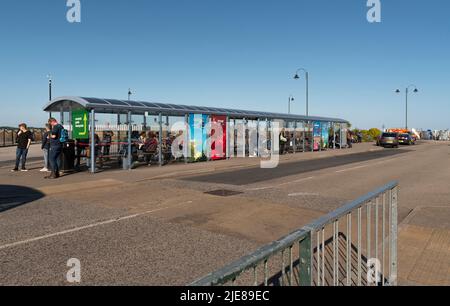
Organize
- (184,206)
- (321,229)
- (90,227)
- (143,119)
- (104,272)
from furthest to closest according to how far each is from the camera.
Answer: (143,119) → (184,206) → (90,227) → (104,272) → (321,229)

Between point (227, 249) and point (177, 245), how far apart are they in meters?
0.74

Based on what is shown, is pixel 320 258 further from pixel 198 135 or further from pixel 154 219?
pixel 198 135

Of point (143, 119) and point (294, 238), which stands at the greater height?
point (143, 119)

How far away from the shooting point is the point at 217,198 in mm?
8992

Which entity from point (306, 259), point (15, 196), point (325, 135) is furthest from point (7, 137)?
point (306, 259)

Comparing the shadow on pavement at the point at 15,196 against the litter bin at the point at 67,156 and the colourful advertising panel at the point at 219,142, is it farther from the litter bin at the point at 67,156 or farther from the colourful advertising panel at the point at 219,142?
the colourful advertising panel at the point at 219,142

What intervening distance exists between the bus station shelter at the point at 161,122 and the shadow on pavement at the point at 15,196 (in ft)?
11.7

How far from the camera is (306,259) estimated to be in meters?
2.38

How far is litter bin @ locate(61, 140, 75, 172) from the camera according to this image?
44.1 feet

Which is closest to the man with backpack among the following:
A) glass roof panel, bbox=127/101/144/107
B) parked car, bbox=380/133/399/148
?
glass roof panel, bbox=127/101/144/107

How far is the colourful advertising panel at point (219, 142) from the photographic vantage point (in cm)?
1945

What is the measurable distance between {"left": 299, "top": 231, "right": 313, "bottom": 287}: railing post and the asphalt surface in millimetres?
1980

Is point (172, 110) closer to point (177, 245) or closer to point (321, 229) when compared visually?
point (177, 245)
